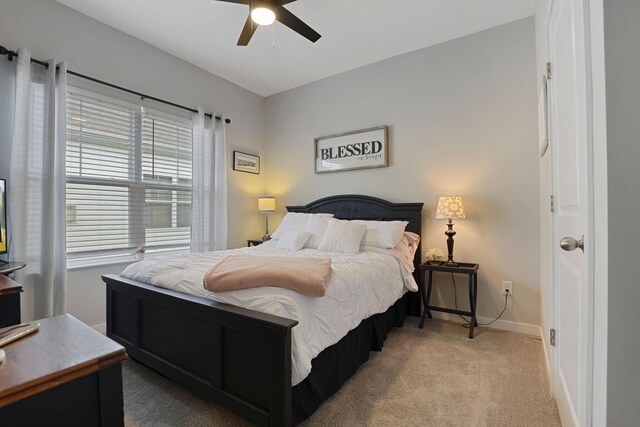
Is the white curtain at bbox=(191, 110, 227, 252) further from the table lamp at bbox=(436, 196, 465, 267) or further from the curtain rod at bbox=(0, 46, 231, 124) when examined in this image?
the table lamp at bbox=(436, 196, 465, 267)

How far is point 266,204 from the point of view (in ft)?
14.1

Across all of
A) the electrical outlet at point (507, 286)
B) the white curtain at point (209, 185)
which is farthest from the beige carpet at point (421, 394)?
the white curtain at point (209, 185)

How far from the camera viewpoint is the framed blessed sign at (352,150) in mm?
3549

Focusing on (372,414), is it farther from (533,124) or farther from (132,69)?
(132,69)

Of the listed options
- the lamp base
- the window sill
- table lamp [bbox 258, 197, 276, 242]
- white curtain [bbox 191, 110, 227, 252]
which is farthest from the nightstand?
the window sill

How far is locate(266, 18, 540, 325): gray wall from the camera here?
279cm

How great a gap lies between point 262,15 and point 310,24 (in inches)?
37.2

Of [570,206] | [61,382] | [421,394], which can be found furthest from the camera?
[421,394]

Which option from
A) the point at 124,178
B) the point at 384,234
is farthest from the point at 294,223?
the point at 124,178

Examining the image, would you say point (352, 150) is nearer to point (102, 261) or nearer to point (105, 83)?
point (105, 83)

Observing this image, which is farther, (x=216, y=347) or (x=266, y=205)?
(x=266, y=205)

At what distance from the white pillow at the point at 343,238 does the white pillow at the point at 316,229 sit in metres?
0.10

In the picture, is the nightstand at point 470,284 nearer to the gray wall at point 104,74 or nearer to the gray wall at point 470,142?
the gray wall at point 470,142

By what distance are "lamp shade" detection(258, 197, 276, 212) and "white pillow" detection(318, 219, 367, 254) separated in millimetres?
1392
